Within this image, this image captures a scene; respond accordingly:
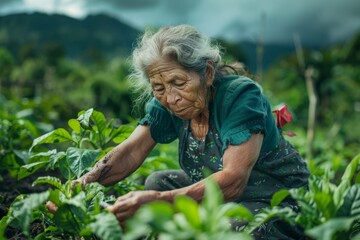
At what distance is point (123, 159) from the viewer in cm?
256

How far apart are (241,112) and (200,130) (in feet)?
1.38

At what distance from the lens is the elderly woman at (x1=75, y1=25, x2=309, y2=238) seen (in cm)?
210

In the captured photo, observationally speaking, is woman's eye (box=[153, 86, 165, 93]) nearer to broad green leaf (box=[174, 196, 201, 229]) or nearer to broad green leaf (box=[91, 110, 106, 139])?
broad green leaf (box=[91, 110, 106, 139])

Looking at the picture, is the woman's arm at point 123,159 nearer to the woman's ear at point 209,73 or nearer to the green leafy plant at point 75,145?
the green leafy plant at point 75,145

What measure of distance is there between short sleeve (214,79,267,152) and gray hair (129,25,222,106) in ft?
0.58

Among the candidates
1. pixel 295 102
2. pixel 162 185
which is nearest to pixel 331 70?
pixel 295 102

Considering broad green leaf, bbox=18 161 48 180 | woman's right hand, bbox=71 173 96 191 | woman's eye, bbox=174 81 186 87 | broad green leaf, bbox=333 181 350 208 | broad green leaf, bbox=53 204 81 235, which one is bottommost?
broad green leaf, bbox=53 204 81 235

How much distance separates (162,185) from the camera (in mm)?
2824

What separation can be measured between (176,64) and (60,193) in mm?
747

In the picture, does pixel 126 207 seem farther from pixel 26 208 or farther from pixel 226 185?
pixel 226 185

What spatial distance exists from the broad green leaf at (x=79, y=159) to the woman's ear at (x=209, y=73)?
62 centimetres

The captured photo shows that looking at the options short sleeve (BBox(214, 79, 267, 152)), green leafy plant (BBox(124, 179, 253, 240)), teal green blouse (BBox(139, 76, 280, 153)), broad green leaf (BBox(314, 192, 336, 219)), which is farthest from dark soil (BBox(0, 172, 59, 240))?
broad green leaf (BBox(314, 192, 336, 219))

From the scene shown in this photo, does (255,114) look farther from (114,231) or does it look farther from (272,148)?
(114,231)

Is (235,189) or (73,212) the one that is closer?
(73,212)
